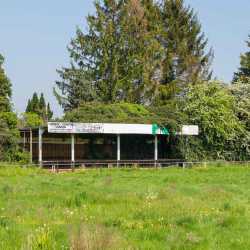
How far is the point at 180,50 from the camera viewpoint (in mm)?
46812

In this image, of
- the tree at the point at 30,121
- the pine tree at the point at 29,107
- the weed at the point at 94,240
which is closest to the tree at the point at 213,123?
the tree at the point at 30,121

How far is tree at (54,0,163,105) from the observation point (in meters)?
41.2

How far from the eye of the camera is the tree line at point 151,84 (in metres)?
28.5

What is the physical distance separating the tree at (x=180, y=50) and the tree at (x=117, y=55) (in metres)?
3.51

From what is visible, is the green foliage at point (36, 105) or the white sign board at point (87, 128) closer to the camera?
the white sign board at point (87, 128)

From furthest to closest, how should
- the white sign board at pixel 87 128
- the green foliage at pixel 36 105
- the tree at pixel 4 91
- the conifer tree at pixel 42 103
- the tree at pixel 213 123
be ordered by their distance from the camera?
the conifer tree at pixel 42 103, the green foliage at pixel 36 105, the tree at pixel 4 91, the tree at pixel 213 123, the white sign board at pixel 87 128

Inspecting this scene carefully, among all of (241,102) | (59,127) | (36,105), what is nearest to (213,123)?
(241,102)

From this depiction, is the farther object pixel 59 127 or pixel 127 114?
pixel 127 114

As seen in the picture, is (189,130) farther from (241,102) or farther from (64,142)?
(64,142)

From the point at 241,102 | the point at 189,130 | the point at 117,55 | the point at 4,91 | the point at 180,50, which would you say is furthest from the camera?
the point at 180,50

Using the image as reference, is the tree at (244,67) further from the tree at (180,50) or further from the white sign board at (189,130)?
the white sign board at (189,130)

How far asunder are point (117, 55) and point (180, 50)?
35.4 ft

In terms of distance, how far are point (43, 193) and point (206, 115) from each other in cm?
2042

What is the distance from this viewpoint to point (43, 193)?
10789 mm
